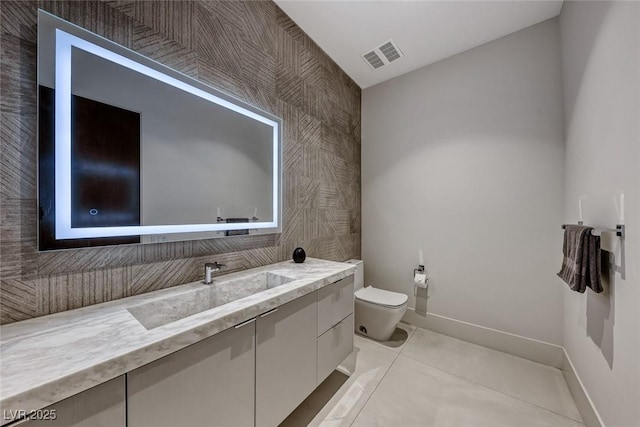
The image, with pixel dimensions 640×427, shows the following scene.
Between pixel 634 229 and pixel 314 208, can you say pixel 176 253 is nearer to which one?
pixel 314 208

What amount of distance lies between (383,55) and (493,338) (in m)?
2.83

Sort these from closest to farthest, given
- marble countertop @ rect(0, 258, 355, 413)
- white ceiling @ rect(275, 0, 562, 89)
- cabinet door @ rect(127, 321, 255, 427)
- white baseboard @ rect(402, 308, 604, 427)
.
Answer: marble countertop @ rect(0, 258, 355, 413)
cabinet door @ rect(127, 321, 255, 427)
white baseboard @ rect(402, 308, 604, 427)
white ceiling @ rect(275, 0, 562, 89)

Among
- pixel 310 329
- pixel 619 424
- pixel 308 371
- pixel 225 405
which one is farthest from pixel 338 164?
pixel 619 424

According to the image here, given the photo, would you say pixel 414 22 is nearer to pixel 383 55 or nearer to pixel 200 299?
pixel 383 55

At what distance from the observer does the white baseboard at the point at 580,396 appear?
1239 mm

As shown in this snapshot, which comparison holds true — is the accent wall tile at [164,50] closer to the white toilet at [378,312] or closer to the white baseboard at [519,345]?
the white toilet at [378,312]

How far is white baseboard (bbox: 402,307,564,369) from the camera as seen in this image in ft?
6.08

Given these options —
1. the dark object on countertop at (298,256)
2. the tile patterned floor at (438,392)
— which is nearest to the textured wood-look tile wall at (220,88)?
the dark object on countertop at (298,256)

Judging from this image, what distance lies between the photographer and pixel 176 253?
1244 mm

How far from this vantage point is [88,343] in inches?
27.0

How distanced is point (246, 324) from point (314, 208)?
4.31 feet

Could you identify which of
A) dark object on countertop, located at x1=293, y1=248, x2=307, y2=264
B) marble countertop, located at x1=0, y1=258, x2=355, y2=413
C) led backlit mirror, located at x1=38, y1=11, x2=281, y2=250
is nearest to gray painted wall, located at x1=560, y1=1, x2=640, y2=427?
marble countertop, located at x1=0, y1=258, x2=355, y2=413

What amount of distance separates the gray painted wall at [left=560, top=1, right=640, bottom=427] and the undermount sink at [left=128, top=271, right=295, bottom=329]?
1.54m

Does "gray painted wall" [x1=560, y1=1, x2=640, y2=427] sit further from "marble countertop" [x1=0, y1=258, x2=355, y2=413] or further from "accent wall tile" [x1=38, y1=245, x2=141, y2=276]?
"accent wall tile" [x1=38, y1=245, x2=141, y2=276]
